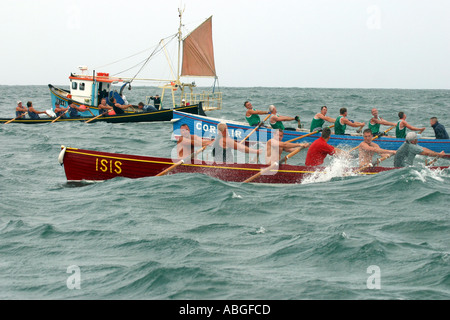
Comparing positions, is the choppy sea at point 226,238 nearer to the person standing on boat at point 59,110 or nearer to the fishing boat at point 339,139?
the fishing boat at point 339,139

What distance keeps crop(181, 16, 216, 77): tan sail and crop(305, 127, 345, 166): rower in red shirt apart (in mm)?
20934

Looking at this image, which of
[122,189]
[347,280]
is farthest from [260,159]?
[347,280]

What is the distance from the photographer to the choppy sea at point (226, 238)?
23.2ft

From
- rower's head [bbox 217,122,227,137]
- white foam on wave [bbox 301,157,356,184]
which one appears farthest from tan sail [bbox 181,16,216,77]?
white foam on wave [bbox 301,157,356,184]

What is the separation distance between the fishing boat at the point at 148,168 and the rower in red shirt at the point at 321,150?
10.6 inches

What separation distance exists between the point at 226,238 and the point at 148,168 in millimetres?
5392

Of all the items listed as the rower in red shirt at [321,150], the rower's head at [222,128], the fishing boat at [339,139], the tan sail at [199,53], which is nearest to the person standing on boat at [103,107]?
the tan sail at [199,53]

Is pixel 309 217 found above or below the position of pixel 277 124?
below

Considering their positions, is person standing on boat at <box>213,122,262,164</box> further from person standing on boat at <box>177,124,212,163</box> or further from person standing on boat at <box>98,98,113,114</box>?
person standing on boat at <box>98,98,113,114</box>

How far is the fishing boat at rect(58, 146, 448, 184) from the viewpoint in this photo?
1347 cm

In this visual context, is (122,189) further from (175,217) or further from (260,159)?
(260,159)

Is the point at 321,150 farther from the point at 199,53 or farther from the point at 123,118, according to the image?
the point at 199,53
